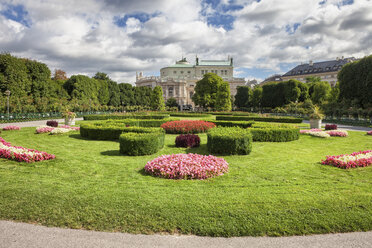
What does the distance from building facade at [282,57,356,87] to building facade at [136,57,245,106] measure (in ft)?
69.6

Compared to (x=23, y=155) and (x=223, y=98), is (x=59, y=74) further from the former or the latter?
(x=23, y=155)

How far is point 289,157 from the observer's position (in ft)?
30.9

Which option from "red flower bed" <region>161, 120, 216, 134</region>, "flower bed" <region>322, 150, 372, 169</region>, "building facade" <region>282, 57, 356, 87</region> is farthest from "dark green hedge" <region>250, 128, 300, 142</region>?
"building facade" <region>282, 57, 356, 87</region>

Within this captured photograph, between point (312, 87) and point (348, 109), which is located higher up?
point (312, 87)

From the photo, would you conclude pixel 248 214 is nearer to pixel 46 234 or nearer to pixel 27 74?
pixel 46 234

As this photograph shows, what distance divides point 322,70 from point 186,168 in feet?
306

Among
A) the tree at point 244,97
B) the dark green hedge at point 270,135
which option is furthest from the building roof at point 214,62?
the dark green hedge at point 270,135

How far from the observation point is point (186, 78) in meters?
90.8

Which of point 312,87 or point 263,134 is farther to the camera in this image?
point 312,87

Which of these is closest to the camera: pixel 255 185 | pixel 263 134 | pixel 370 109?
pixel 255 185

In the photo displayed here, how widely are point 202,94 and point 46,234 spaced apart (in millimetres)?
47575

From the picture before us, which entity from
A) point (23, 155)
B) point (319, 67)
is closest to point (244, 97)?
point (319, 67)

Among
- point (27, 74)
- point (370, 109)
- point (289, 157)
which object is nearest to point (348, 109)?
point (370, 109)

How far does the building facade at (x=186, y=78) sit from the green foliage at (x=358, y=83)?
5502 centimetres
